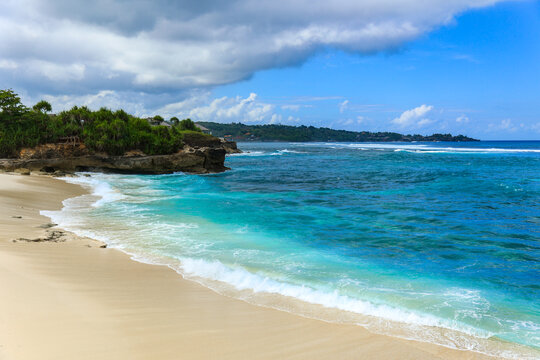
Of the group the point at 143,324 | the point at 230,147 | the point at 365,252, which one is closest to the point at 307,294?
the point at 143,324

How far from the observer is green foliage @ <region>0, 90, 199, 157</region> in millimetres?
→ 28578

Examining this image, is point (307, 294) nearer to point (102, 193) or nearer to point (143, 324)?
point (143, 324)

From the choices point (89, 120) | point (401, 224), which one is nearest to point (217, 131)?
point (89, 120)

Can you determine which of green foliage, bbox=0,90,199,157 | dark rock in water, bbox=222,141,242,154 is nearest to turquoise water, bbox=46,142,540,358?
green foliage, bbox=0,90,199,157

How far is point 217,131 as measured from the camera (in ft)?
642

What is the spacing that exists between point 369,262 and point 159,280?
455 centimetres

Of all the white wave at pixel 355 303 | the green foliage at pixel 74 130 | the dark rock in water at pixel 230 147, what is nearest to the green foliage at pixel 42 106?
the green foliage at pixel 74 130

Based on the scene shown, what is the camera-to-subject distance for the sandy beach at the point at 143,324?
3.43 metres

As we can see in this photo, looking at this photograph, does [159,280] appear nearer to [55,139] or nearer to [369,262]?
[369,262]

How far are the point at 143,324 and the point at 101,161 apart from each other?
1081 inches

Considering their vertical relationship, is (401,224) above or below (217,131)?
below

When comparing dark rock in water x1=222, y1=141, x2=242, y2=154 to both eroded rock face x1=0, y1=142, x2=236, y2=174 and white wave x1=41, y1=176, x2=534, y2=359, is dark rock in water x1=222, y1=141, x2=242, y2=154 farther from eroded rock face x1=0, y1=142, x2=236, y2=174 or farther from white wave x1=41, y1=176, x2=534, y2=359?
white wave x1=41, y1=176, x2=534, y2=359

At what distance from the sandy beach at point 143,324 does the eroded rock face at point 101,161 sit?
23640 millimetres

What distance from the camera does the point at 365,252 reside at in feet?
27.1
